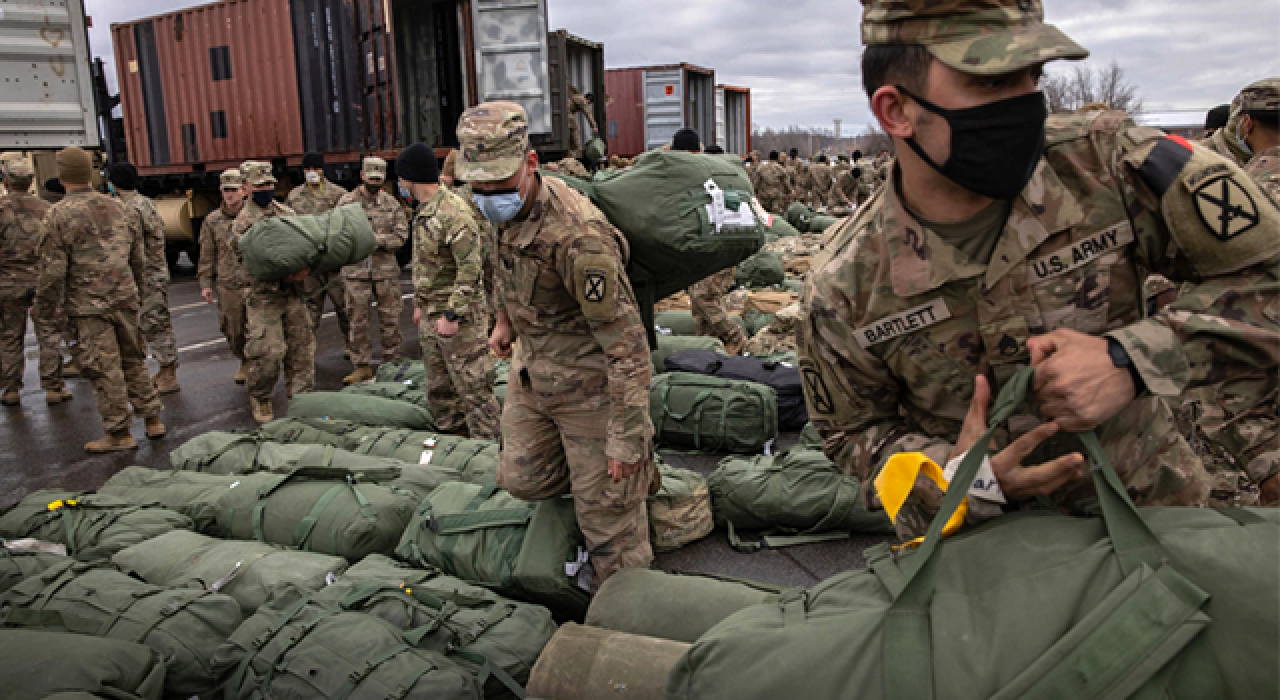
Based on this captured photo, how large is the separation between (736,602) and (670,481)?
1.38 metres

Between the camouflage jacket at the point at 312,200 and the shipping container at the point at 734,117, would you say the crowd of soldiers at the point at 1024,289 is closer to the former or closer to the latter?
the camouflage jacket at the point at 312,200

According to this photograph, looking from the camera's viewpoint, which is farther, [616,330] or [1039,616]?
[616,330]

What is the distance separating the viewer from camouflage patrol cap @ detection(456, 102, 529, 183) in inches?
119

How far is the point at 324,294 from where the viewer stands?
7461 mm

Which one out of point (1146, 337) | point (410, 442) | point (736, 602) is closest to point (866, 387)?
point (1146, 337)

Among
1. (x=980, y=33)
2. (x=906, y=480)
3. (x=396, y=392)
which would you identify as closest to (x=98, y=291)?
(x=396, y=392)

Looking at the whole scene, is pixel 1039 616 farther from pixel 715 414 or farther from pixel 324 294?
pixel 324 294

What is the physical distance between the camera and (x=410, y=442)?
464 cm

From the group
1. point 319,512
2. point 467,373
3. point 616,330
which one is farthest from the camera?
point 467,373

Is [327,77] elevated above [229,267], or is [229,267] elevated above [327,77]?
[327,77]

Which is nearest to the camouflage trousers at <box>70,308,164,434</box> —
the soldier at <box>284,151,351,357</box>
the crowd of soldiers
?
the soldier at <box>284,151,351,357</box>

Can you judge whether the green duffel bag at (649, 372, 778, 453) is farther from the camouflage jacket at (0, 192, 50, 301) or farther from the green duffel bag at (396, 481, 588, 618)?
the camouflage jacket at (0, 192, 50, 301)

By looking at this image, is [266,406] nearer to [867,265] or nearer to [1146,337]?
[867,265]

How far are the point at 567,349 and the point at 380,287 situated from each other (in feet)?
16.7
